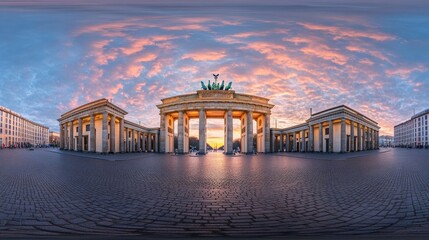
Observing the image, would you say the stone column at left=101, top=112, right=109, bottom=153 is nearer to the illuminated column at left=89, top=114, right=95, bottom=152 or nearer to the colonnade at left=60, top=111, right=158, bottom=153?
the colonnade at left=60, top=111, right=158, bottom=153

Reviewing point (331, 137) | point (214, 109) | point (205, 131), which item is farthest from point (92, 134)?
point (331, 137)

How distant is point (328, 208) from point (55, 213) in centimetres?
687

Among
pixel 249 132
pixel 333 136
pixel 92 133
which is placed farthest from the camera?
pixel 333 136

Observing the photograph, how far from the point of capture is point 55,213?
647cm

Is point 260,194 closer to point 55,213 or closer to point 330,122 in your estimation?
point 55,213

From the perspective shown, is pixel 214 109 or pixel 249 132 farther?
pixel 249 132

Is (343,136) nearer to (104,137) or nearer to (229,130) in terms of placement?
(229,130)

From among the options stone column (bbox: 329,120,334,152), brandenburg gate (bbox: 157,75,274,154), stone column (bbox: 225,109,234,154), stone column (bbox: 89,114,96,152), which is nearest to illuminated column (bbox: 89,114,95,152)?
stone column (bbox: 89,114,96,152)

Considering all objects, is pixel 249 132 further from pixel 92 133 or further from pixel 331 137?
pixel 92 133

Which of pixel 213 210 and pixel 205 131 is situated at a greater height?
pixel 205 131

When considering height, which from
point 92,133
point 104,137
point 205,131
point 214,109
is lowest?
point 104,137

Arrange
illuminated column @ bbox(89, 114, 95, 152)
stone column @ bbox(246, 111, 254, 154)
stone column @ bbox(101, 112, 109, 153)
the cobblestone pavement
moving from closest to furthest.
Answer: the cobblestone pavement
stone column @ bbox(101, 112, 109, 153)
illuminated column @ bbox(89, 114, 95, 152)
stone column @ bbox(246, 111, 254, 154)

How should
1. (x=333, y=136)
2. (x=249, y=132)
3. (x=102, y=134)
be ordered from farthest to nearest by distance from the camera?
(x=333, y=136) → (x=249, y=132) → (x=102, y=134)

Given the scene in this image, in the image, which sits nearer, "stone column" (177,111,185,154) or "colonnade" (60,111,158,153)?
"colonnade" (60,111,158,153)
